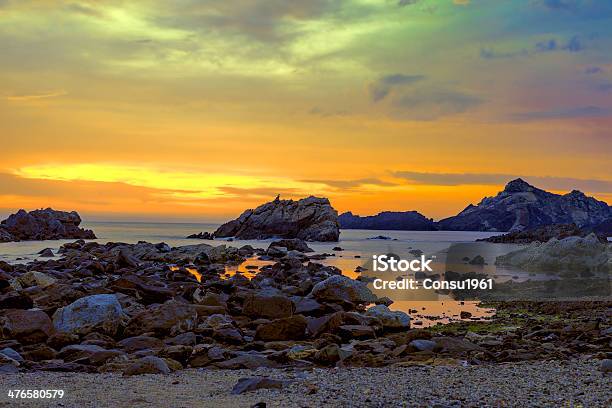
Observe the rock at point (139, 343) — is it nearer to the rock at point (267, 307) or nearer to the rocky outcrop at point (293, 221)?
the rock at point (267, 307)

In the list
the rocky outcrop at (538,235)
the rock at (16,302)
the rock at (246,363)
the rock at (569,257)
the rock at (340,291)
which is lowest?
the rock at (246,363)

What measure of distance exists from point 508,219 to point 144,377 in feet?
626

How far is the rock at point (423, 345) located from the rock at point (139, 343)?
5.94 meters

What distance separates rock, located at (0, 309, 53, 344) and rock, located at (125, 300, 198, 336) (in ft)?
6.62

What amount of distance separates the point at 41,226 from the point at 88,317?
276 ft

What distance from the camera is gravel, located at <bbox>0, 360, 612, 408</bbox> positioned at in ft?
31.1

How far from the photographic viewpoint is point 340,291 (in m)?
23.5

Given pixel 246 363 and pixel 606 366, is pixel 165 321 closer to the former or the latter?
pixel 246 363

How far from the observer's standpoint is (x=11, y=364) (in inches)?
500

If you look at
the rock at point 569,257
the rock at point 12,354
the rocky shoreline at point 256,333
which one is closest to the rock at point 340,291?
the rocky shoreline at point 256,333

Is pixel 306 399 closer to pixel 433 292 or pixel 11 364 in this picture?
pixel 11 364

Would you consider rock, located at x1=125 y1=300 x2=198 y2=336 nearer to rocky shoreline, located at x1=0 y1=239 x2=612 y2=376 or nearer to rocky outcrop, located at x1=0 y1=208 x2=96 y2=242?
rocky shoreline, located at x1=0 y1=239 x2=612 y2=376

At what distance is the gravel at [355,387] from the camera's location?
9484 mm

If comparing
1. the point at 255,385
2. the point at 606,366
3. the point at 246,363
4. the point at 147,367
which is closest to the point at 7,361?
the point at 147,367
